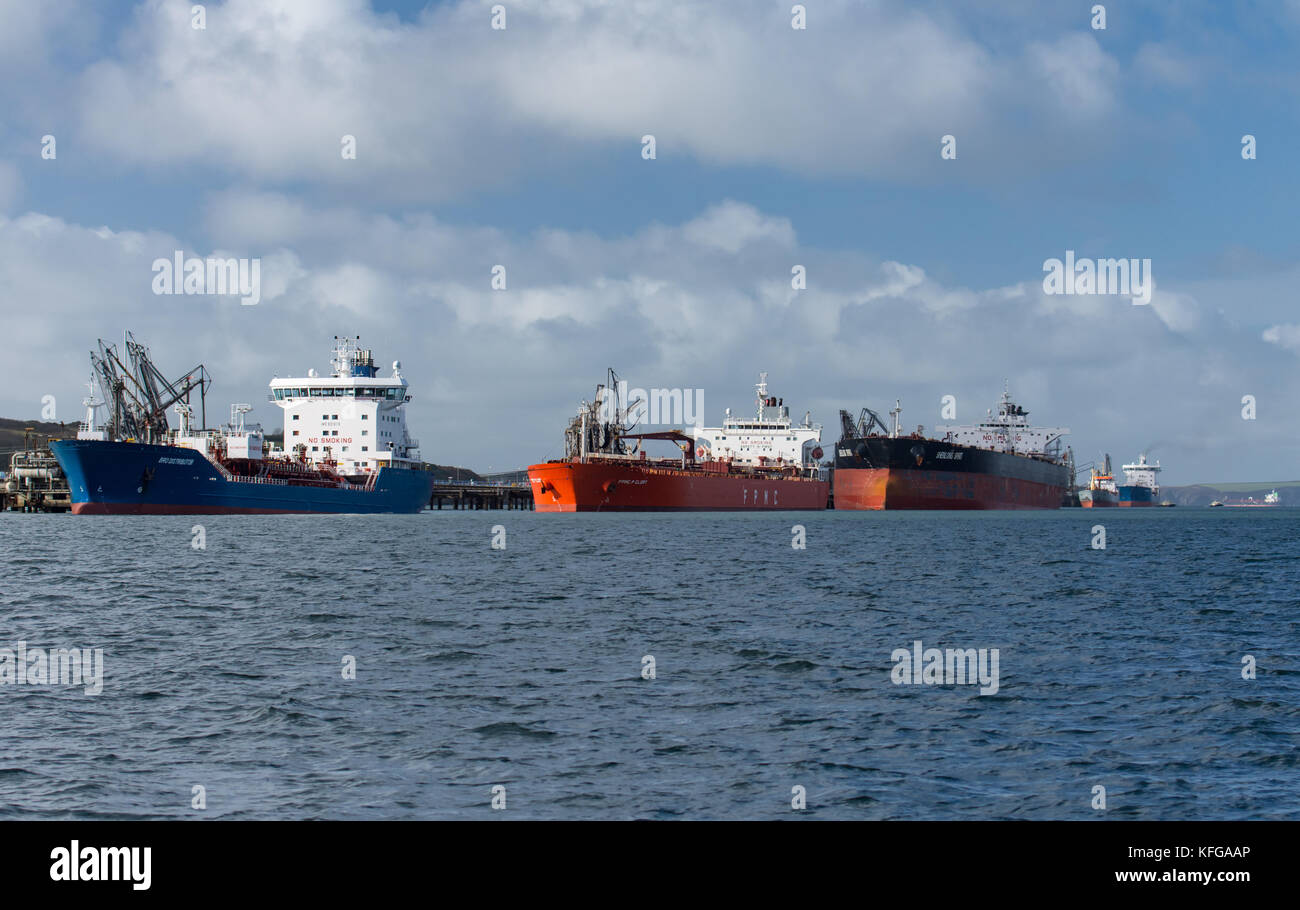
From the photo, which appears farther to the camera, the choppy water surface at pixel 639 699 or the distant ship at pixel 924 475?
the distant ship at pixel 924 475

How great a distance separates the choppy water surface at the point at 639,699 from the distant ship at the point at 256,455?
40390 mm

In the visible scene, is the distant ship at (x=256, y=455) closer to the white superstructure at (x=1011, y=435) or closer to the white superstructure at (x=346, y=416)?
the white superstructure at (x=346, y=416)

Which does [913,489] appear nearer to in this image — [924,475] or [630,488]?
[924,475]

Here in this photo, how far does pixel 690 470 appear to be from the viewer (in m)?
111

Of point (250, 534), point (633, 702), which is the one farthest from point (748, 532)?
point (633, 702)

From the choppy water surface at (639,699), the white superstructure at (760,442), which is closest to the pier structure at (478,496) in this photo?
the white superstructure at (760,442)

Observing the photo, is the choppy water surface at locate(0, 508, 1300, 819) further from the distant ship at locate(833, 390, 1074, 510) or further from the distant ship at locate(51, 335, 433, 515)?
the distant ship at locate(833, 390, 1074, 510)

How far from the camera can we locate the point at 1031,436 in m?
157

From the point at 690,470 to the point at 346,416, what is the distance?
3443cm

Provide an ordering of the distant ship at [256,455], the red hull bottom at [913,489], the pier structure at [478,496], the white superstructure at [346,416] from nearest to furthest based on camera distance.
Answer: the distant ship at [256,455] → the white superstructure at [346,416] → the red hull bottom at [913,489] → the pier structure at [478,496]

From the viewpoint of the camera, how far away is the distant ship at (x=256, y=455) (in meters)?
75.5
